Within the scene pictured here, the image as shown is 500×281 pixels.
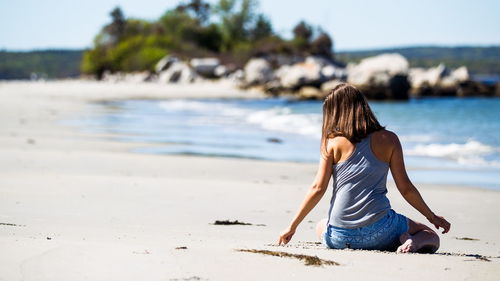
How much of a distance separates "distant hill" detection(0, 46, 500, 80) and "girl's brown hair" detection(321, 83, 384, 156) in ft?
431

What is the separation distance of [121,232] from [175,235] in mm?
423

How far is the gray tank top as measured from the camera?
476 centimetres

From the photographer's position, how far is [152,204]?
7141 mm

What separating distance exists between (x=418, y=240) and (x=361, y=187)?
1.72 ft

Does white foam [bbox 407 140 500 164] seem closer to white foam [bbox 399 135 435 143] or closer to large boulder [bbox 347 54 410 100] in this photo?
white foam [bbox 399 135 435 143]

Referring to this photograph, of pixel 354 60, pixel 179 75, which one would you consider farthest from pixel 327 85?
pixel 354 60

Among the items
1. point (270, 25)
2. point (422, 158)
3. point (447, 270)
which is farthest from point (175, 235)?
point (270, 25)

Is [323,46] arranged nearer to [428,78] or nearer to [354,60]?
[428,78]

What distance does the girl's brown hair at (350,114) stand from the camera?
15.4 ft

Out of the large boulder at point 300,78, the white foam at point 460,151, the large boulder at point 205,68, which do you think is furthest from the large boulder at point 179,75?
the white foam at point 460,151

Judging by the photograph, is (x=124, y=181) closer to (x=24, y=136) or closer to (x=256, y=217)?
(x=256, y=217)

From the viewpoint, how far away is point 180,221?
20.6ft

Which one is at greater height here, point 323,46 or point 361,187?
point 323,46

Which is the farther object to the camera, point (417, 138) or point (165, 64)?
point (165, 64)
